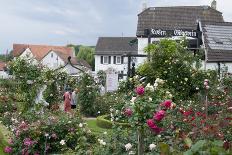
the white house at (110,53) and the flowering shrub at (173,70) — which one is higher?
the white house at (110,53)

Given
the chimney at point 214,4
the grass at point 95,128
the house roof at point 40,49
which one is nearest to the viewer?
the grass at point 95,128

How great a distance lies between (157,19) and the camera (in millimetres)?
49625

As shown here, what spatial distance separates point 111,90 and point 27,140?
47.9 feet

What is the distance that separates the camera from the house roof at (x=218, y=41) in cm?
3007

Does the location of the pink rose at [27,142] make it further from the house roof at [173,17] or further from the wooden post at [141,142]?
the house roof at [173,17]

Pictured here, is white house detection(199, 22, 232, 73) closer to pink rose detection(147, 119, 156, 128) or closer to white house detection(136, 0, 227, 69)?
white house detection(136, 0, 227, 69)

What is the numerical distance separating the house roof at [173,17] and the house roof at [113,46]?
19.3 metres

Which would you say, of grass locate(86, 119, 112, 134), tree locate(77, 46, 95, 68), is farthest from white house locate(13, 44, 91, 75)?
grass locate(86, 119, 112, 134)

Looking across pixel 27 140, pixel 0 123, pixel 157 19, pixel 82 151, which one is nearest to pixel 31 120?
pixel 27 140

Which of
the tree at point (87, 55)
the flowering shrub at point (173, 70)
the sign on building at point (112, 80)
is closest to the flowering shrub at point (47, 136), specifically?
the flowering shrub at point (173, 70)

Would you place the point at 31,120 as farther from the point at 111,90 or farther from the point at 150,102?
the point at 111,90

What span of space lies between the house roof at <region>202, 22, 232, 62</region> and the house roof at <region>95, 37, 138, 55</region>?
38108mm

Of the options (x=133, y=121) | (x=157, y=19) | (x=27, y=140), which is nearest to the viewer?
(x=133, y=121)

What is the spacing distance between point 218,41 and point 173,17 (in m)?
19.6
